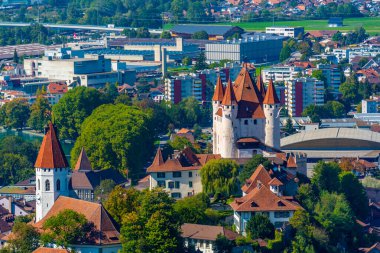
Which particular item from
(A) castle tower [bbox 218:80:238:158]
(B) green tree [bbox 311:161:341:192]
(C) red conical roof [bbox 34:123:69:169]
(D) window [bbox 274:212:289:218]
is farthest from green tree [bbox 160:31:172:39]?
(D) window [bbox 274:212:289:218]

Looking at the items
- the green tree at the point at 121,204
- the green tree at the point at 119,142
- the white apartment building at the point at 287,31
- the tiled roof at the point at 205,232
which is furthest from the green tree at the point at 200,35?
the tiled roof at the point at 205,232

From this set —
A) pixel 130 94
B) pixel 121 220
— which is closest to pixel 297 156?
pixel 121 220

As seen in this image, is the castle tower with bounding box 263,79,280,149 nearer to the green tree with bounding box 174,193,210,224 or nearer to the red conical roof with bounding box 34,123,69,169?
the green tree with bounding box 174,193,210,224

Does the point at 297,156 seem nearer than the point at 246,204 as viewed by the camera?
No

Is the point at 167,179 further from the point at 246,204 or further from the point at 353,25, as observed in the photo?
the point at 353,25

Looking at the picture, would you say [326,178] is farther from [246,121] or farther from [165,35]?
[165,35]
